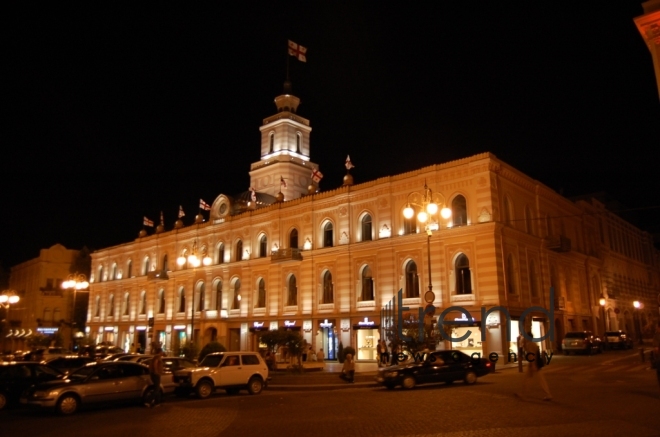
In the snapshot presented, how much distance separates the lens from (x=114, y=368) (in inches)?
698

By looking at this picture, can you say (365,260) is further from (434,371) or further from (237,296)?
(434,371)

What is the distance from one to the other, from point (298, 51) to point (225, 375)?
30.7 metres

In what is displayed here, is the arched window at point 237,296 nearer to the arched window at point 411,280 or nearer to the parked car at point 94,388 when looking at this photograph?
the arched window at point 411,280

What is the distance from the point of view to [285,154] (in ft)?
174

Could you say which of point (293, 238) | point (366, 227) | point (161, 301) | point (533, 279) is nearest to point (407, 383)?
point (366, 227)

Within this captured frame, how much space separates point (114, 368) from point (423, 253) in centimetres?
2147

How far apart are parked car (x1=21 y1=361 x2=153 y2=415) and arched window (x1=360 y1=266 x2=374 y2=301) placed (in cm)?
2122

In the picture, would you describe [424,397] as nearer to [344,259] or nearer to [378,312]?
[378,312]

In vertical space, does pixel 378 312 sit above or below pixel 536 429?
above

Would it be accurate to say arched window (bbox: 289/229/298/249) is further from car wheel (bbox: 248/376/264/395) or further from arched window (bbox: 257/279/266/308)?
car wheel (bbox: 248/376/264/395)

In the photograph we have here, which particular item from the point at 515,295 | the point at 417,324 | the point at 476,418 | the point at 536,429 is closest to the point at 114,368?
the point at 476,418

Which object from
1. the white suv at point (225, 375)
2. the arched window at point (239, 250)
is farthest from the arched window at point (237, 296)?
the white suv at point (225, 375)

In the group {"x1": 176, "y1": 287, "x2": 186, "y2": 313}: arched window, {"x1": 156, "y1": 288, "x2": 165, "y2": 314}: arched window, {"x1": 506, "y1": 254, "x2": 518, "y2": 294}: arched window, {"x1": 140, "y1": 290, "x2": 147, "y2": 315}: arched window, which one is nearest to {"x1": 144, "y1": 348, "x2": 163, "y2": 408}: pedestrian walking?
{"x1": 506, "y1": 254, "x2": 518, "y2": 294}: arched window

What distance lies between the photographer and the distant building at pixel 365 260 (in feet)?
110
